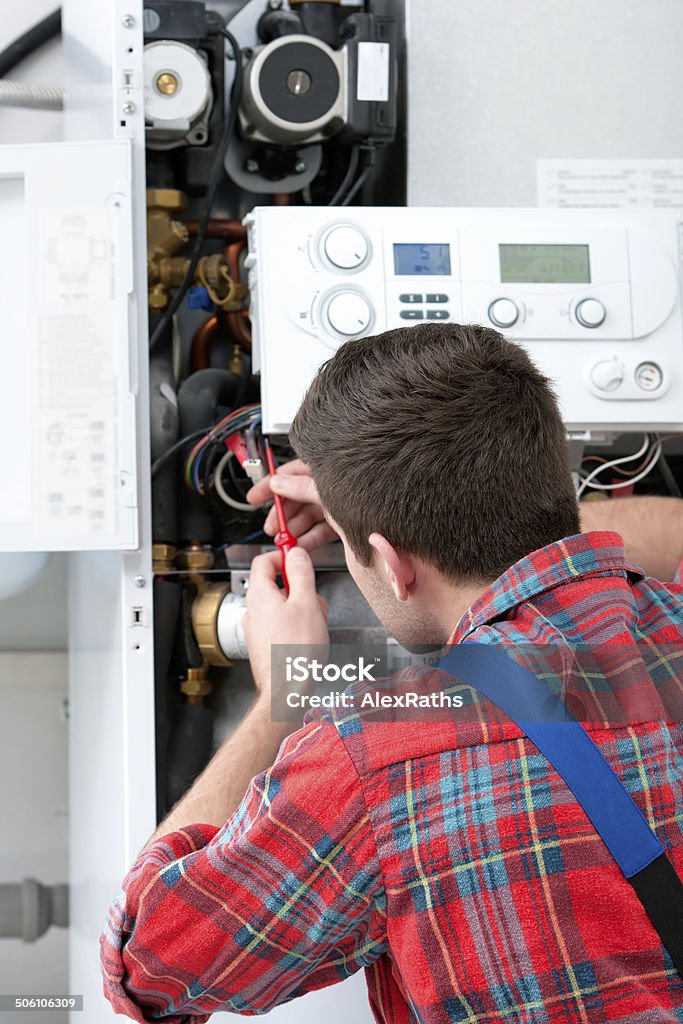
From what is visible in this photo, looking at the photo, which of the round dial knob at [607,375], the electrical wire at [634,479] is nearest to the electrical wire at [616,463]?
the electrical wire at [634,479]

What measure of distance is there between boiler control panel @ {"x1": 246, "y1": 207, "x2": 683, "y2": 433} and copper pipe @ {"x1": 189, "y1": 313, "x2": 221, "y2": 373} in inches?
7.9

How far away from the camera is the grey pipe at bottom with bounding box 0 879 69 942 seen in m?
1.66

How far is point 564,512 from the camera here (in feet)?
2.78

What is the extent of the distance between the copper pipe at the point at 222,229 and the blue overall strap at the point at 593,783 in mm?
866

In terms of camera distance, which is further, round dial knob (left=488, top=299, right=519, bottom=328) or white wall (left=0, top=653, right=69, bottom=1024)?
white wall (left=0, top=653, right=69, bottom=1024)

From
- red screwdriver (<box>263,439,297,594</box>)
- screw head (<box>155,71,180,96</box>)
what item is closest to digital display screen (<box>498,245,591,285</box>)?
red screwdriver (<box>263,439,297,594</box>)

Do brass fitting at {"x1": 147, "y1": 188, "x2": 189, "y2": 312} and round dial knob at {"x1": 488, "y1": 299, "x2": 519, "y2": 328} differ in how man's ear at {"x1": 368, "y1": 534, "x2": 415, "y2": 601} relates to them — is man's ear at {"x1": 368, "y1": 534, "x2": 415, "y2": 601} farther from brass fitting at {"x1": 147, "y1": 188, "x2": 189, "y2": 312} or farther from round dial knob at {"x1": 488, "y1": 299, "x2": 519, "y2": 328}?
brass fitting at {"x1": 147, "y1": 188, "x2": 189, "y2": 312}

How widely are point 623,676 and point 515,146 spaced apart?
0.78 metres

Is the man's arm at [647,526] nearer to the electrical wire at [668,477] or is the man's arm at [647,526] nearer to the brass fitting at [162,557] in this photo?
the electrical wire at [668,477]

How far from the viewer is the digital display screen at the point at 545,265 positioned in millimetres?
1170

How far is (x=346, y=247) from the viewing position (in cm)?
114

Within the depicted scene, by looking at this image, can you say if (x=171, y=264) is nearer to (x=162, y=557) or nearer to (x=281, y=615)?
(x=162, y=557)

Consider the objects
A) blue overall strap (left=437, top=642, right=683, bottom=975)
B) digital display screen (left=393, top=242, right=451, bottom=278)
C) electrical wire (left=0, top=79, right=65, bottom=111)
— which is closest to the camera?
blue overall strap (left=437, top=642, right=683, bottom=975)

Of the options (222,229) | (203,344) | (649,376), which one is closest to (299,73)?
(222,229)
